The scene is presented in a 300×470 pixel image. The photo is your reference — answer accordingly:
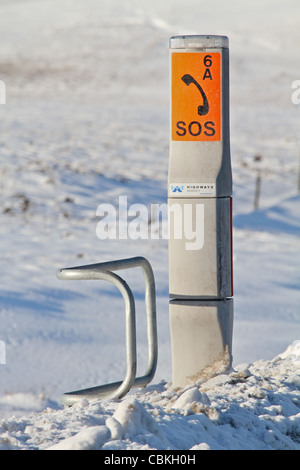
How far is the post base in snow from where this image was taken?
4332mm

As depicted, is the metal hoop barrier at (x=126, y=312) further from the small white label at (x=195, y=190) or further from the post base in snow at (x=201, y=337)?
the small white label at (x=195, y=190)

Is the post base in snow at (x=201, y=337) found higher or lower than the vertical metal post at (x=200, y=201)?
lower

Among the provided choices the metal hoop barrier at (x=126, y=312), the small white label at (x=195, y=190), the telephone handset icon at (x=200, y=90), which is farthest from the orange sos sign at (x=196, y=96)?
the metal hoop barrier at (x=126, y=312)

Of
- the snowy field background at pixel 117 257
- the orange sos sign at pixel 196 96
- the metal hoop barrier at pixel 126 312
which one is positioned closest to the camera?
the snowy field background at pixel 117 257

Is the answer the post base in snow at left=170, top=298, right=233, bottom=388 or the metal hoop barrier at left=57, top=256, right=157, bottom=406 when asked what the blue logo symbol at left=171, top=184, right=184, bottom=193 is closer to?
the metal hoop barrier at left=57, top=256, right=157, bottom=406

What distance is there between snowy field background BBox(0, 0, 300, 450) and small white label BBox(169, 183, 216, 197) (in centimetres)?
110

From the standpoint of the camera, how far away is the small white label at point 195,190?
4289 mm

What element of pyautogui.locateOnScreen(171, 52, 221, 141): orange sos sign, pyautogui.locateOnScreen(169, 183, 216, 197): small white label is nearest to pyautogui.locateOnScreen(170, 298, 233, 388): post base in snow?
pyautogui.locateOnScreen(169, 183, 216, 197): small white label

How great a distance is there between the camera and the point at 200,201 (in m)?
4.30

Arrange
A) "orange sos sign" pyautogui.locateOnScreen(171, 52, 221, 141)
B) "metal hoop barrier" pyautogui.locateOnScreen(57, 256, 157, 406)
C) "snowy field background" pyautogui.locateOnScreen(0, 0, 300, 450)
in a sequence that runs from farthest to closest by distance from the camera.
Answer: "orange sos sign" pyautogui.locateOnScreen(171, 52, 221, 141) → "metal hoop barrier" pyautogui.locateOnScreen(57, 256, 157, 406) → "snowy field background" pyautogui.locateOnScreen(0, 0, 300, 450)

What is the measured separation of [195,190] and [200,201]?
7cm

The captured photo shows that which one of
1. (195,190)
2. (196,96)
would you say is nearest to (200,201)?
(195,190)
